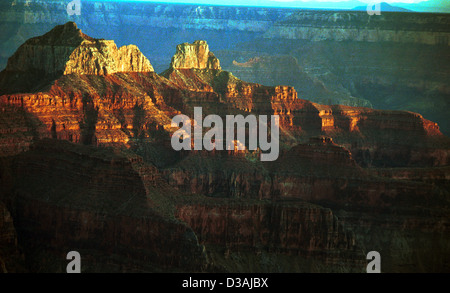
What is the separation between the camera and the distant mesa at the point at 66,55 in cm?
10888

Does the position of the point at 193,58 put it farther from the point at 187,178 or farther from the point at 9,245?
the point at 9,245

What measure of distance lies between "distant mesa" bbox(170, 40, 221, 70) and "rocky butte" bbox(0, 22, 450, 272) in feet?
0.75

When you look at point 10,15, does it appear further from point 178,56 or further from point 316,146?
point 316,146

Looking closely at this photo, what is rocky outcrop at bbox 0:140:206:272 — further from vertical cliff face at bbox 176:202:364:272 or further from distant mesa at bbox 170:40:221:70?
distant mesa at bbox 170:40:221:70

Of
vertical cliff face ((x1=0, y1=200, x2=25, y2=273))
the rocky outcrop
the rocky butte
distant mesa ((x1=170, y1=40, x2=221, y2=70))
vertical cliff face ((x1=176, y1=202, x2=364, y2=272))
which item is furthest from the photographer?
distant mesa ((x1=170, y1=40, x2=221, y2=70))

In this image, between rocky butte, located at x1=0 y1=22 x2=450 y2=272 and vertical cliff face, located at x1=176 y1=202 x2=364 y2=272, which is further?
vertical cliff face, located at x1=176 y1=202 x2=364 y2=272

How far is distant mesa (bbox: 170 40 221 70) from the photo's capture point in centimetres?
13200

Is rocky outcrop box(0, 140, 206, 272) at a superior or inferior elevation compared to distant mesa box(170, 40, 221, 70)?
inferior

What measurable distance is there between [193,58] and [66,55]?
26.7 m

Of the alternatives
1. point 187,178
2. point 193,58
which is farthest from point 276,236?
point 193,58

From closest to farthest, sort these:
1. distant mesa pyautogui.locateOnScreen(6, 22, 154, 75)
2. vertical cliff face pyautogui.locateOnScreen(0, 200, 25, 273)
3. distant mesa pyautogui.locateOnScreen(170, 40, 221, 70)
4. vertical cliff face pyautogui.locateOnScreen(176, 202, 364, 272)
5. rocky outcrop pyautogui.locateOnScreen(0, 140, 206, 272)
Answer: rocky outcrop pyautogui.locateOnScreen(0, 140, 206, 272) → vertical cliff face pyautogui.locateOnScreen(0, 200, 25, 273) → vertical cliff face pyautogui.locateOnScreen(176, 202, 364, 272) → distant mesa pyautogui.locateOnScreen(6, 22, 154, 75) → distant mesa pyautogui.locateOnScreen(170, 40, 221, 70)

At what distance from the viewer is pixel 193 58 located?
438ft

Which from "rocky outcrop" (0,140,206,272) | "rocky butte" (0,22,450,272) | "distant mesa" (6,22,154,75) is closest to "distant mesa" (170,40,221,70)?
"rocky butte" (0,22,450,272)
